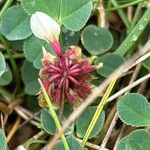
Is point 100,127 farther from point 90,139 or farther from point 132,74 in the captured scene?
point 132,74

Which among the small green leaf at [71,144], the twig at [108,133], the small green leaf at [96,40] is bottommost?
the twig at [108,133]

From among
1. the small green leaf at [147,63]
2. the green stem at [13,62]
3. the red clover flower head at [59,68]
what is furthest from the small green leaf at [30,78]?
the small green leaf at [147,63]

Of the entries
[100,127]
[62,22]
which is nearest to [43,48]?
[62,22]

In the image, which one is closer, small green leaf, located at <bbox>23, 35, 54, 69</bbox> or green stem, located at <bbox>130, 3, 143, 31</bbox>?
small green leaf, located at <bbox>23, 35, 54, 69</bbox>

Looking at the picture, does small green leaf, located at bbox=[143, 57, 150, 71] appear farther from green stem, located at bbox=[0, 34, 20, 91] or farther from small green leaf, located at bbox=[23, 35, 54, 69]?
green stem, located at bbox=[0, 34, 20, 91]

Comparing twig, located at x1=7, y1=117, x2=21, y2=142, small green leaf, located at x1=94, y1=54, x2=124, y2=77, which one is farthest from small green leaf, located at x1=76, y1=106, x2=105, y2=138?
twig, located at x1=7, y1=117, x2=21, y2=142

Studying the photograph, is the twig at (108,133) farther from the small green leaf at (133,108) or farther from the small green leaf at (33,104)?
the small green leaf at (33,104)

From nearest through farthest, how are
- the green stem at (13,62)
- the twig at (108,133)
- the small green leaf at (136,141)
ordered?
the small green leaf at (136,141) < the twig at (108,133) < the green stem at (13,62)
